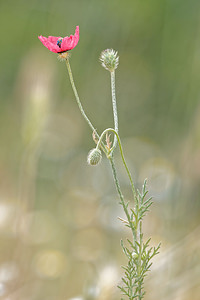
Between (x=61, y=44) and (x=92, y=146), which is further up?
(x=92, y=146)

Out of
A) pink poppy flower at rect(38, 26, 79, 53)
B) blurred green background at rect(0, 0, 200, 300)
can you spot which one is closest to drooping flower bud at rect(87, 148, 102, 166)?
pink poppy flower at rect(38, 26, 79, 53)

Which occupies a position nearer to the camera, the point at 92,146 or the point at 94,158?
the point at 94,158

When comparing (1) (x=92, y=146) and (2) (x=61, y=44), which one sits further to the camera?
(1) (x=92, y=146)

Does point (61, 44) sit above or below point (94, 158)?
above

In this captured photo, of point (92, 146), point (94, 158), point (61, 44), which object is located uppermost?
point (92, 146)

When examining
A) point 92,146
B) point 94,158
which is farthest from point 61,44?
point 92,146

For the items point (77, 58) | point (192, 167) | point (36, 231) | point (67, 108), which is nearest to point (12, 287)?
point (36, 231)

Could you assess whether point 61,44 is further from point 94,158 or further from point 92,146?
point 92,146

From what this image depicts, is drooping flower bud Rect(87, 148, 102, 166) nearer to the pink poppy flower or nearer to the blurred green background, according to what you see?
the pink poppy flower
